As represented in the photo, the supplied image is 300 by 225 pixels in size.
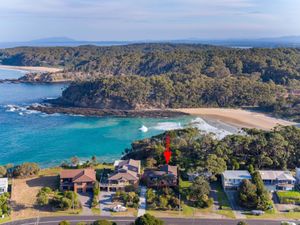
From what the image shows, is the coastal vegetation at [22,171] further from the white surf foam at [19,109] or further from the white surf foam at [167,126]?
the white surf foam at [19,109]

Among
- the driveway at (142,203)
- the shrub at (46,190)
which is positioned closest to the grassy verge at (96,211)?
the driveway at (142,203)

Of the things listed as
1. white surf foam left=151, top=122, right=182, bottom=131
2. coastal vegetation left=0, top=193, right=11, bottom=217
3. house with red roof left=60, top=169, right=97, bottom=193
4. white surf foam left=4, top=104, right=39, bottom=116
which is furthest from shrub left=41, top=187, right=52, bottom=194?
white surf foam left=4, top=104, right=39, bottom=116

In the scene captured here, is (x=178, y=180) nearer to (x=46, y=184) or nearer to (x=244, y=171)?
(x=244, y=171)

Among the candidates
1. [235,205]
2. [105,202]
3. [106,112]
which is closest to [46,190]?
[105,202]

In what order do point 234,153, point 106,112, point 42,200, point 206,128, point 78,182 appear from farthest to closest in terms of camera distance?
point 106,112 < point 206,128 < point 234,153 < point 78,182 < point 42,200

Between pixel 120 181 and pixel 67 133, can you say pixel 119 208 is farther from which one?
pixel 67 133

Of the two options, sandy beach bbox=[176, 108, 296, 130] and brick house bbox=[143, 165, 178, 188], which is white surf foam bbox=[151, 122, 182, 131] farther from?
brick house bbox=[143, 165, 178, 188]
